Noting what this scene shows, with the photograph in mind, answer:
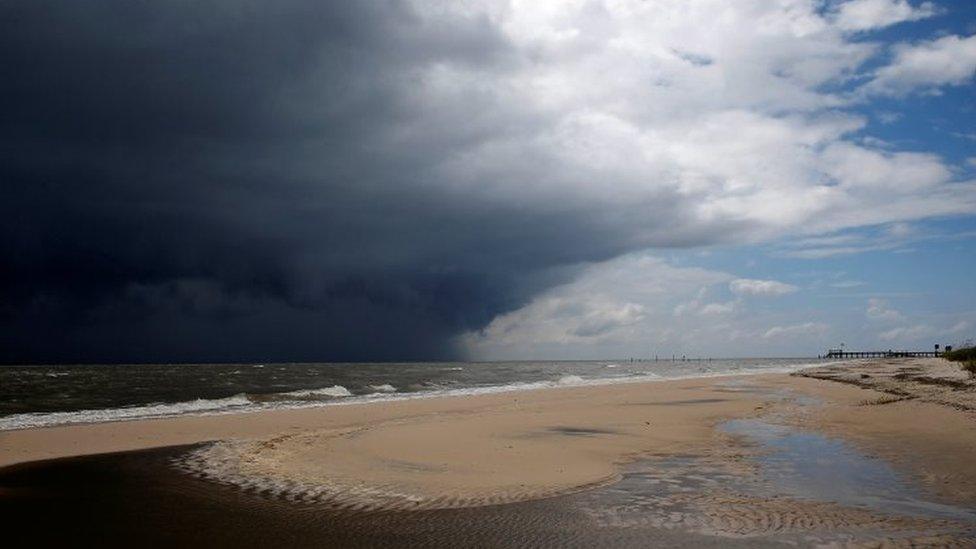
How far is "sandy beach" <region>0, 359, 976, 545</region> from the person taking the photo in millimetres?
8969

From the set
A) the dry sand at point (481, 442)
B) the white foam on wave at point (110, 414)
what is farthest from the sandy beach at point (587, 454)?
the white foam on wave at point (110, 414)

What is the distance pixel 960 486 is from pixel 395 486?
1014 cm

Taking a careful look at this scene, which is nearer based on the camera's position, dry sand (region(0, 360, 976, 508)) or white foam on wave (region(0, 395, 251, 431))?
dry sand (region(0, 360, 976, 508))

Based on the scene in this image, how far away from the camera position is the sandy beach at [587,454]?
8969mm

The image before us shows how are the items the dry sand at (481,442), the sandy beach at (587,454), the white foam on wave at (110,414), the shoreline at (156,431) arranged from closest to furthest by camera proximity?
the sandy beach at (587,454) → the dry sand at (481,442) → the shoreline at (156,431) → the white foam on wave at (110,414)

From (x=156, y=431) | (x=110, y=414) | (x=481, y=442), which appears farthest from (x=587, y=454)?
(x=110, y=414)

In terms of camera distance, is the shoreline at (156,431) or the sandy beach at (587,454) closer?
the sandy beach at (587,454)

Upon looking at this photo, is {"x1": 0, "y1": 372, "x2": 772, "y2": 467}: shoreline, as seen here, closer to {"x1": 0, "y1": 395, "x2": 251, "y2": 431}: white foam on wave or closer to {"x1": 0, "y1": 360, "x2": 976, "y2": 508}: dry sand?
{"x1": 0, "y1": 360, "x2": 976, "y2": 508}: dry sand

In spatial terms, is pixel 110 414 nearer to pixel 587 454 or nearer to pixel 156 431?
pixel 156 431

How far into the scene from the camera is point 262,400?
36938 millimetres

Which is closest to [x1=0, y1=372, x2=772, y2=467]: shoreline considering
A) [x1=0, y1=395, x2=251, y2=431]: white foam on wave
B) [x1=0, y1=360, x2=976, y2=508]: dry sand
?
[x1=0, y1=360, x2=976, y2=508]: dry sand

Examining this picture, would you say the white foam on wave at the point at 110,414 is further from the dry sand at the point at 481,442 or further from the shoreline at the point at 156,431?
the dry sand at the point at 481,442

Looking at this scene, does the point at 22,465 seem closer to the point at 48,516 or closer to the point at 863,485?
the point at 48,516

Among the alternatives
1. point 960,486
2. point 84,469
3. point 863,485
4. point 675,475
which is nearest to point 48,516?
point 84,469
